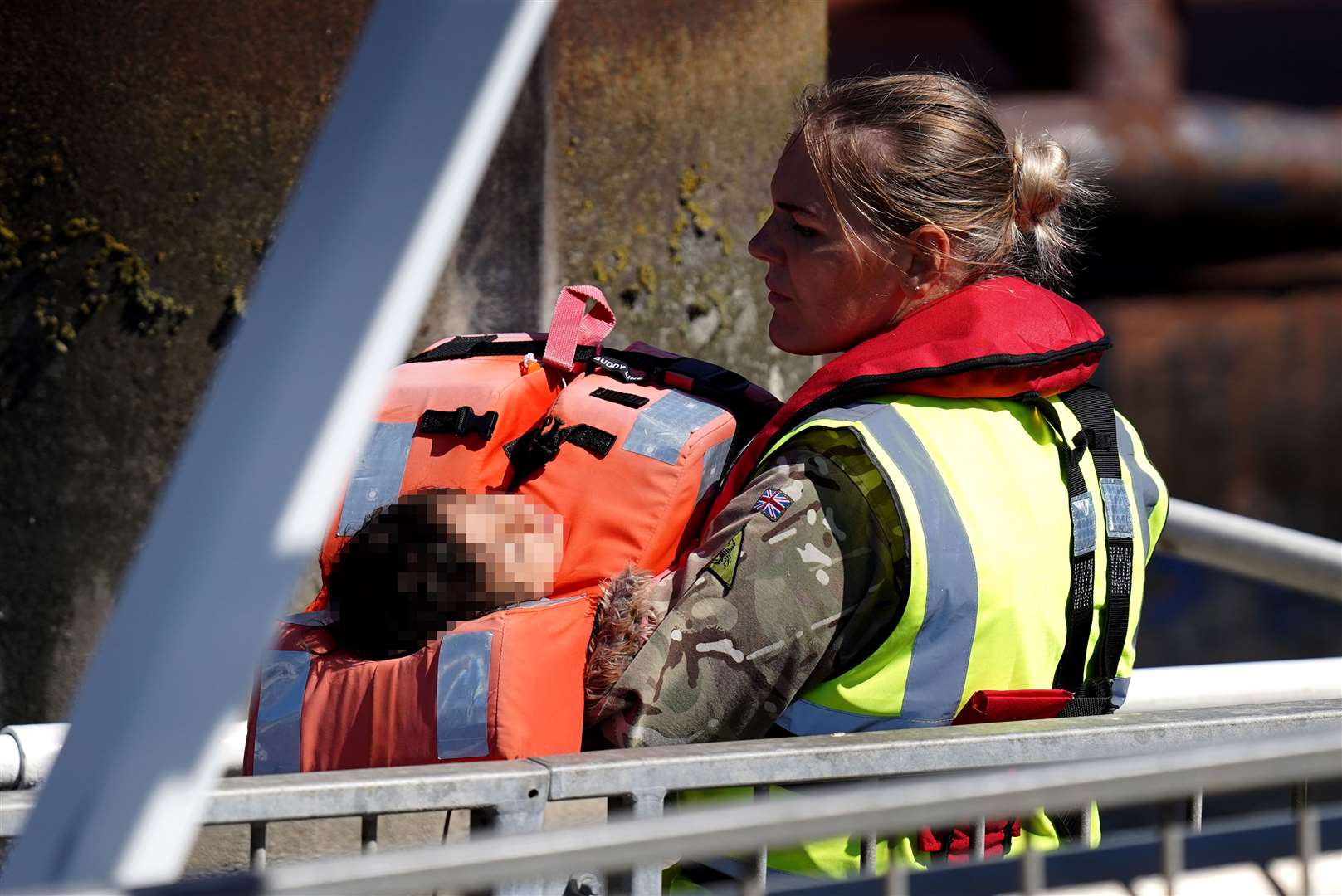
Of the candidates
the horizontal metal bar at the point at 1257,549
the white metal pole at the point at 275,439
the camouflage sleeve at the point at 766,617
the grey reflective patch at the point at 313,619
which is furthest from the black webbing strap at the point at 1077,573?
the horizontal metal bar at the point at 1257,549

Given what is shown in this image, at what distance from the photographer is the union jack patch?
153 cm

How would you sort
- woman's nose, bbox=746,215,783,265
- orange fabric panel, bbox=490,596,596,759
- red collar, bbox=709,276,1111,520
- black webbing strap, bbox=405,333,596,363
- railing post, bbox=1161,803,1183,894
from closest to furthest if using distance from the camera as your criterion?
railing post, bbox=1161,803,1183,894
orange fabric panel, bbox=490,596,596,759
red collar, bbox=709,276,1111,520
woman's nose, bbox=746,215,783,265
black webbing strap, bbox=405,333,596,363

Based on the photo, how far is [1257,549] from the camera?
2785mm

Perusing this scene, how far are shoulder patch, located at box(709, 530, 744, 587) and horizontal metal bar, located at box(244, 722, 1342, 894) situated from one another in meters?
0.56

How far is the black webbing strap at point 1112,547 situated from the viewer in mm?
1664

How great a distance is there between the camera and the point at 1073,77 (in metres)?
4.73

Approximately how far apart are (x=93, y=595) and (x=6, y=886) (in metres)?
2.10

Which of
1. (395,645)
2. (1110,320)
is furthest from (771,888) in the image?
(1110,320)

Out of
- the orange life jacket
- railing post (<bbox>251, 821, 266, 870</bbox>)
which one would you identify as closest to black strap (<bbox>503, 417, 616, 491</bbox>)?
the orange life jacket

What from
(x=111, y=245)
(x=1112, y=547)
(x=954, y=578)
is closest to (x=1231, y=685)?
(x=1112, y=547)

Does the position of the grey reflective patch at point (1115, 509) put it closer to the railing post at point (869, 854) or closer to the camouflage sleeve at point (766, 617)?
the camouflage sleeve at point (766, 617)

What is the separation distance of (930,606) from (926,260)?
0.47 metres

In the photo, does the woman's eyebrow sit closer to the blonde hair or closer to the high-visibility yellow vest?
the blonde hair

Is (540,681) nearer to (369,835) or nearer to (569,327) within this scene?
(369,835)
